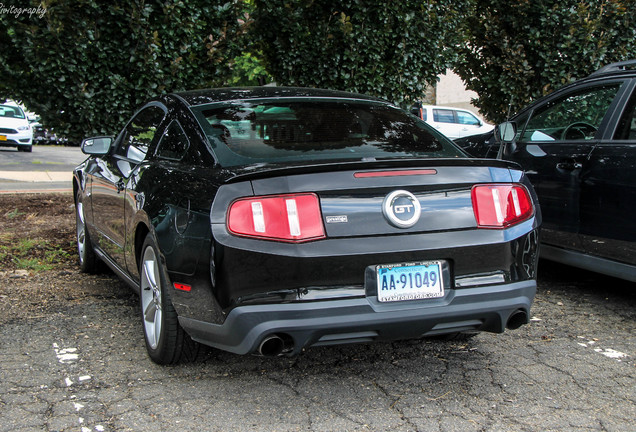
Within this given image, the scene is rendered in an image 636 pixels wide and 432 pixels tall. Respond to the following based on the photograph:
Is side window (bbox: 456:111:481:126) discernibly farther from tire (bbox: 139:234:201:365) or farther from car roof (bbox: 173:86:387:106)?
tire (bbox: 139:234:201:365)

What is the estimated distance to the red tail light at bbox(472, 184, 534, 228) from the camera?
3.32 m

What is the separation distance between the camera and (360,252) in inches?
120

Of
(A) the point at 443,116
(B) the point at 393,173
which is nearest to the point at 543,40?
(B) the point at 393,173

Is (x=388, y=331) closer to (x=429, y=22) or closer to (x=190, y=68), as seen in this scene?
(x=190, y=68)

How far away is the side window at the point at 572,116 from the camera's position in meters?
5.20

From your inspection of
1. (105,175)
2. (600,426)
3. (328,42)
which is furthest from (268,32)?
(600,426)

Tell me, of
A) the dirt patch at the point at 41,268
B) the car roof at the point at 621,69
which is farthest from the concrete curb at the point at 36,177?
the car roof at the point at 621,69

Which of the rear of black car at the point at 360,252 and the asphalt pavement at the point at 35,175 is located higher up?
the rear of black car at the point at 360,252

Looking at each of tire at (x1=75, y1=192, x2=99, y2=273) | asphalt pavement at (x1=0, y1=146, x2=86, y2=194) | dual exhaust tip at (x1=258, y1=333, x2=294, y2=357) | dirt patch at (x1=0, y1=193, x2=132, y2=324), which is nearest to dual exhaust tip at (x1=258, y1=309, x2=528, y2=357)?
dual exhaust tip at (x1=258, y1=333, x2=294, y2=357)

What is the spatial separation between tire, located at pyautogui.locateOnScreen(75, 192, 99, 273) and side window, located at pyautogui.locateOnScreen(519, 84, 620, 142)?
146 inches

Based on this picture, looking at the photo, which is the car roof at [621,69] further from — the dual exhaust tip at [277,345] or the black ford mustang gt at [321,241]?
the dual exhaust tip at [277,345]

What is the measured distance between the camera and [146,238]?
3.80 metres

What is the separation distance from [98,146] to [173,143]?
1328 millimetres

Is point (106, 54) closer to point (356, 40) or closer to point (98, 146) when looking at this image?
point (98, 146)
